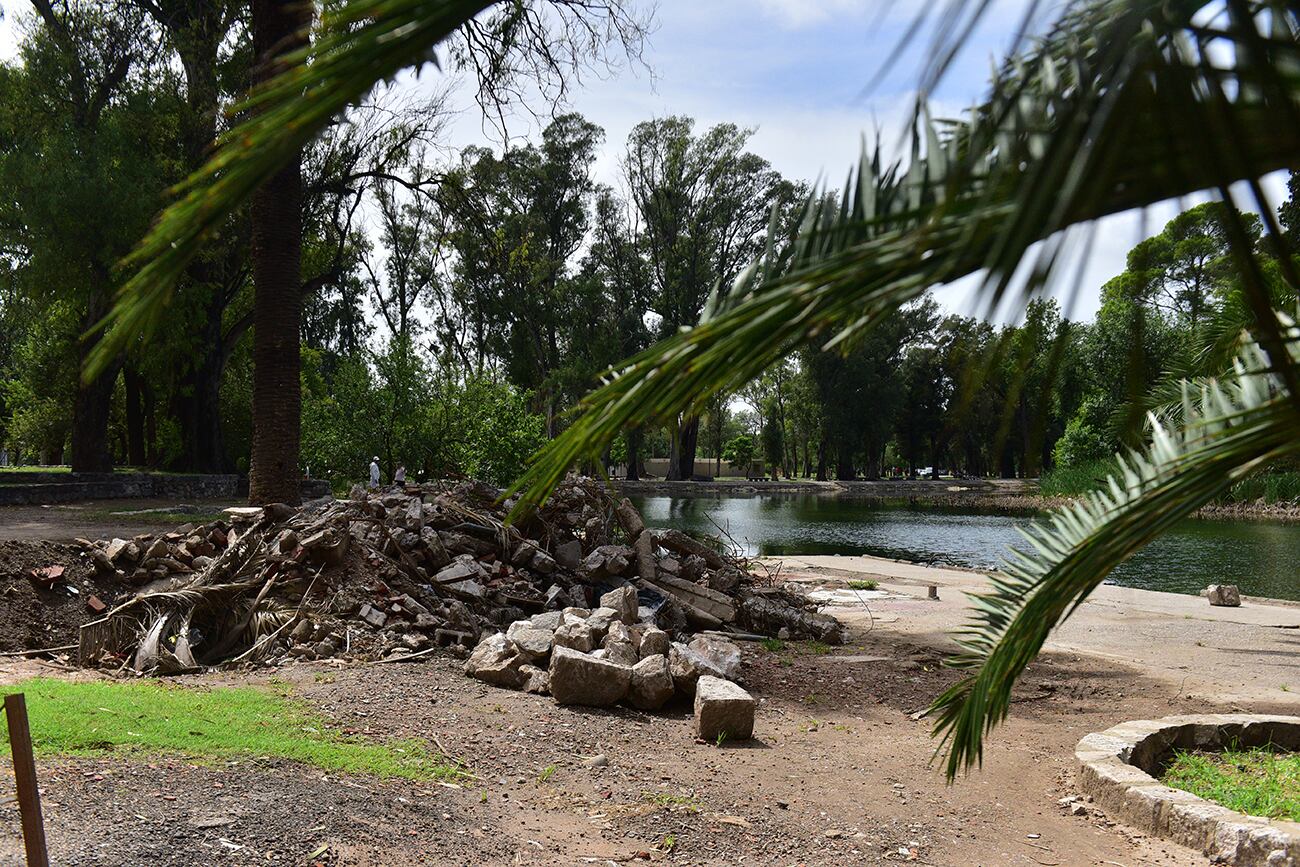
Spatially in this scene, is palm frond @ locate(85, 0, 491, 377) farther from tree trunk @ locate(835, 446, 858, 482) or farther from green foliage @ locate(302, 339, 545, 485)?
tree trunk @ locate(835, 446, 858, 482)

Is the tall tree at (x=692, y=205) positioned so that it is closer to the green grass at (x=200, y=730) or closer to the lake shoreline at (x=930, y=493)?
the lake shoreline at (x=930, y=493)

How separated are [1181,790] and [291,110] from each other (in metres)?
5.57

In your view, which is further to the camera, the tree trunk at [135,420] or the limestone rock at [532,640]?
the tree trunk at [135,420]

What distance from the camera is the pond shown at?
1845cm

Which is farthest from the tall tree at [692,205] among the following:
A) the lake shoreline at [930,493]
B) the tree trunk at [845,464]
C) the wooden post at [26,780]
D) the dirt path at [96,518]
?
the wooden post at [26,780]

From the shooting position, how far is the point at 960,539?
28.5 metres

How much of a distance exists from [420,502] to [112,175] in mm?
12614

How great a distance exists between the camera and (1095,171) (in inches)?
35.3

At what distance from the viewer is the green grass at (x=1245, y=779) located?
4.77m

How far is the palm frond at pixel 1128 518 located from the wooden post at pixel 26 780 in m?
2.52

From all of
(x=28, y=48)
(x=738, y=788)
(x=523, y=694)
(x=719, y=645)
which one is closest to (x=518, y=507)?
(x=738, y=788)

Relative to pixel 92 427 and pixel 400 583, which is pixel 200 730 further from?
pixel 92 427

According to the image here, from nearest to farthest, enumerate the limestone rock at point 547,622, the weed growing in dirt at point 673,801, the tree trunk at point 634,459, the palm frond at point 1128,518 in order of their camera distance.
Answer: the palm frond at point 1128,518, the weed growing in dirt at point 673,801, the limestone rock at point 547,622, the tree trunk at point 634,459

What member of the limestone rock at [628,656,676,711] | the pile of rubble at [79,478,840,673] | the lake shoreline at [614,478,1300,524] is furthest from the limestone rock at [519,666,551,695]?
the lake shoreline at [614,478,1300,524]
